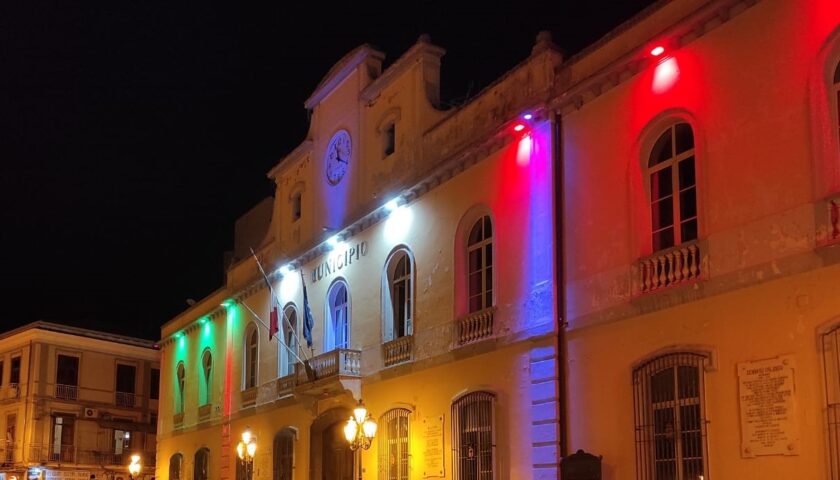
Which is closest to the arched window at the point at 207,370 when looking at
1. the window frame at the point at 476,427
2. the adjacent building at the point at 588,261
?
the adjacent building at the point at 588,261

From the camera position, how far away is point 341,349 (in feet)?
65.6

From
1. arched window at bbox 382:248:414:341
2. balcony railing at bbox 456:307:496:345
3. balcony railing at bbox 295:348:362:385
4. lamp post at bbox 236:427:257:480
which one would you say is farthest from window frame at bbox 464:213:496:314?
lamp post at bbox 236:427:257:480

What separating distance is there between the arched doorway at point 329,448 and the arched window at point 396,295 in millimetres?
2629

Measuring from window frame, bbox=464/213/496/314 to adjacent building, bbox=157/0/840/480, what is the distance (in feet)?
0.13

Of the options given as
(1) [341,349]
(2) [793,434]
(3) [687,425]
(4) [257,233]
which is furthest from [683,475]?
(4) [257,233]

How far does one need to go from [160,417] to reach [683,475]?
2430 centimetres

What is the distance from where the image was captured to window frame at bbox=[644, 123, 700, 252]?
1282 cm

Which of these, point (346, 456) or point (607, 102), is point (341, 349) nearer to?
point (346, 456)

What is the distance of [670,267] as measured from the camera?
1283 cm

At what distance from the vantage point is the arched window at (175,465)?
3027 cm

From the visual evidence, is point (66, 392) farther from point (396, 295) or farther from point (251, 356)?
point (396, 295)

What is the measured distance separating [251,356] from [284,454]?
161 inches

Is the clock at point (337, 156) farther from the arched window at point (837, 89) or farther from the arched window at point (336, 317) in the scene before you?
the arched window at point (837, 89)

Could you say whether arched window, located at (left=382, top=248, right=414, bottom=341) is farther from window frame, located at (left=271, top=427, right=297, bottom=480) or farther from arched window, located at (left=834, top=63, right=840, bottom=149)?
arched window, located at (left=834, top=63, right=840, bottom=149)
